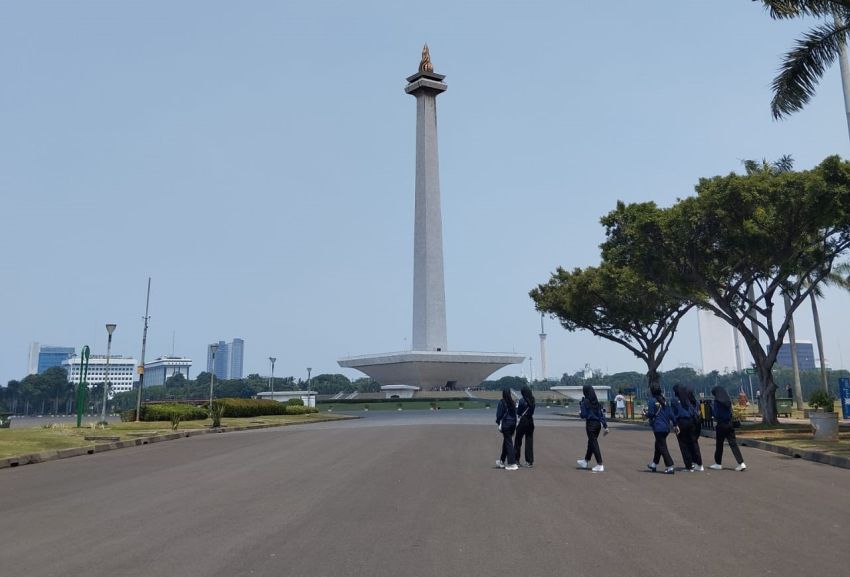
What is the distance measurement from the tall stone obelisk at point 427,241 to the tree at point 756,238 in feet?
163

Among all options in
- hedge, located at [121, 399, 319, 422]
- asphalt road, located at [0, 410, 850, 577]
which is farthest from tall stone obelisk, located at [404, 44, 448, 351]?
asphalt road, located at [0, 410, 850, 577]

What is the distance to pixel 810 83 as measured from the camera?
733 inches

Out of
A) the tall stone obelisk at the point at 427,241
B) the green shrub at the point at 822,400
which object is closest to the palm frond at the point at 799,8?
the green shrub at the point at 822,400

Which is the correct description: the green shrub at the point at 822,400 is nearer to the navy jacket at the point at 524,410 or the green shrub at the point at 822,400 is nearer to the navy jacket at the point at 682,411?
the navy jacket at the point at 682,411

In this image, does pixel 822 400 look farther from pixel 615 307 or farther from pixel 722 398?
pixel 615 307

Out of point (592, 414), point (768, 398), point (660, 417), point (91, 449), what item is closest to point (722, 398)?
point (660, 417)

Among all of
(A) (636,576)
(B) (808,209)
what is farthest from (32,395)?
(A) (636,576)

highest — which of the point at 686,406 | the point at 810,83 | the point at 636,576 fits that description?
the point at 810,83

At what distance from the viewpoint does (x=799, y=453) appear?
16.8m

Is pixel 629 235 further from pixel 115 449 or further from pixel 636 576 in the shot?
pixel 636 576

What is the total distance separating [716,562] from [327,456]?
12.1m

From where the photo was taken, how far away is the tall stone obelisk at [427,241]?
265 ft

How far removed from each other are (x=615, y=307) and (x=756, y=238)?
17108mm

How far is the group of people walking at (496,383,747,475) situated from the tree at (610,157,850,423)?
46.2 feet
